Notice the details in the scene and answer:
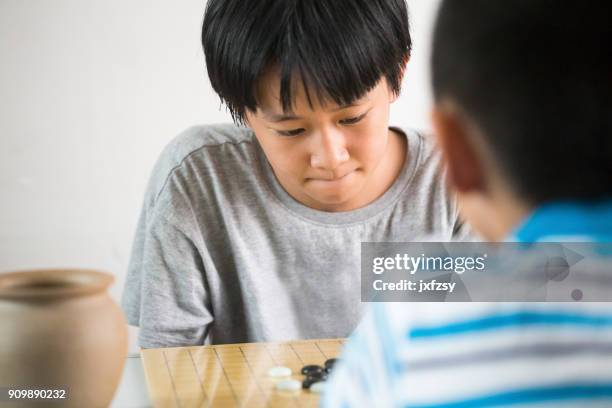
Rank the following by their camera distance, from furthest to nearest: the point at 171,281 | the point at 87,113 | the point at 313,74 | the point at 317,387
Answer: the point at 87,113 < the point at 171,281 < the point at 313,74 < the point at 317,387

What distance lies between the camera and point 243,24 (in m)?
1.05

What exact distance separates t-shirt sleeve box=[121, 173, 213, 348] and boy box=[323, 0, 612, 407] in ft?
2.45

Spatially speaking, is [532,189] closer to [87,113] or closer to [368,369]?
[368,369]

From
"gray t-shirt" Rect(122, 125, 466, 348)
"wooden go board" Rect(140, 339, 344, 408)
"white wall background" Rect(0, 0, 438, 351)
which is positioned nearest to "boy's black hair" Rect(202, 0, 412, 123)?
"gray t-shirt" Rect(122, 125, 466, 348)

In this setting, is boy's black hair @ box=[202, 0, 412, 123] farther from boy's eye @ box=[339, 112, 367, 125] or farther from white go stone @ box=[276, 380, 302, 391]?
white go stone @ box=[276, 380, 302, 391]

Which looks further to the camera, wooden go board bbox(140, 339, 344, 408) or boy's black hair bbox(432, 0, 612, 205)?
wooden go board bbox(140, 339, 344, 408)

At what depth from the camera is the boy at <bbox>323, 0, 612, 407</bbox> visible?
18.2 inches

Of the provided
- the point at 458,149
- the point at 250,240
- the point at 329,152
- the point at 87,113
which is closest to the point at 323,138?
the point at 329,152

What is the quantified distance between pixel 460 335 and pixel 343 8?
66 centimetres

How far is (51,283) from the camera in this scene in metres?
0.80

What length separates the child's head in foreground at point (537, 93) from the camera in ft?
1.52

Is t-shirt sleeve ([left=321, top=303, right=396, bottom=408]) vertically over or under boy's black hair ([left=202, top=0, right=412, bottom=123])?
under

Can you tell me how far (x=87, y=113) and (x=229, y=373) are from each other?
1587mm

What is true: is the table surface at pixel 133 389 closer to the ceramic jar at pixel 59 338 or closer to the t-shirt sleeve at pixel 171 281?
the ceramic jar at pixel 59 338
